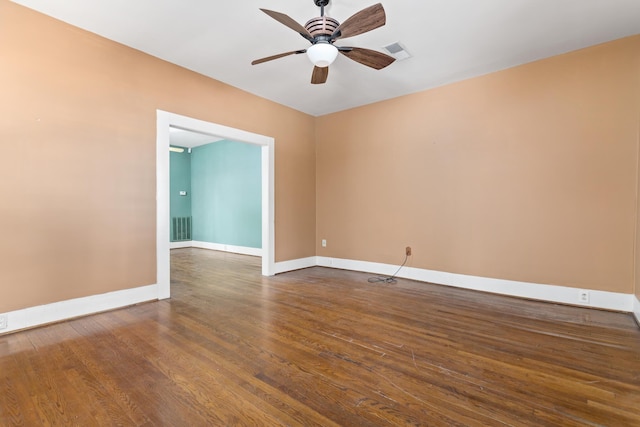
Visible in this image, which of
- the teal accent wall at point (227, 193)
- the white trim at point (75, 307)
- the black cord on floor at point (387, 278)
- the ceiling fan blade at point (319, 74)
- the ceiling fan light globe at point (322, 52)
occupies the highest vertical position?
→ the ceiling fan blade at point (319, 74)

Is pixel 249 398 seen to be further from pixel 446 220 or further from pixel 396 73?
pixel 396 73

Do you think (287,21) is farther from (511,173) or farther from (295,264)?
(295,264)

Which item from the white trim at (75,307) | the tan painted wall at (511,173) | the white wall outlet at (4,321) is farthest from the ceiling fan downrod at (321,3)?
the white wall outlet at (4,321)

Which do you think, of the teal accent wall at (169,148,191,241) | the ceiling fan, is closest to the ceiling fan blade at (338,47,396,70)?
the ceiling fan

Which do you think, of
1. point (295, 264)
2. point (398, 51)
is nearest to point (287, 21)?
point (398, 51)

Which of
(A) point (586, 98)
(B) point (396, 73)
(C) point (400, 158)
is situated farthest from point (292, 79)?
(A) point (586, 98)

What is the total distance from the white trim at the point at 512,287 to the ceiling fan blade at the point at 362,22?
328 cm

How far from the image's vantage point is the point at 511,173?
11.9 ft

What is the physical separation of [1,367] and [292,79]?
3.91 metres

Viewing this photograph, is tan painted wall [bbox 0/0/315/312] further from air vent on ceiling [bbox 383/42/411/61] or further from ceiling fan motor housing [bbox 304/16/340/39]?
air vent on ceiling [bbox 383/42/411/61]

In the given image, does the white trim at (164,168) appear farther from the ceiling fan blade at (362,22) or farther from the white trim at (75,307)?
the ceiling fan blade at (362,22)

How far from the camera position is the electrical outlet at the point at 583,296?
317 cm

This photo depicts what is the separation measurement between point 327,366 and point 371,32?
9.90ft

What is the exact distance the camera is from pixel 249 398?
165cm
